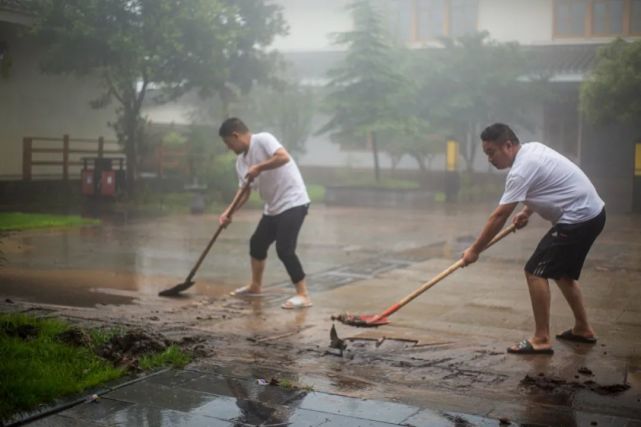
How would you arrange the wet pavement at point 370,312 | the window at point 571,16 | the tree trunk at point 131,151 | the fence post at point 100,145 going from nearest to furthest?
1. the wet pavement at point 370,312
2. the window at point 571,16
3. the tree trunk at point 131,151
4. the fence post at point 100,145

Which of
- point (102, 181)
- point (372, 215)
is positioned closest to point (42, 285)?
point (102, 181)

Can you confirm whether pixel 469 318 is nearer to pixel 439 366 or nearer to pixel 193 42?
pixel 439 366

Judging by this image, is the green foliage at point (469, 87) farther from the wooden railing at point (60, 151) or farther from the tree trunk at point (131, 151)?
the wooden railing at point (60, 151)

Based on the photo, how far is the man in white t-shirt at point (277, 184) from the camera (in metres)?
6.68

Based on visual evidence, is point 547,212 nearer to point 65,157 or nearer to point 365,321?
point 365,321

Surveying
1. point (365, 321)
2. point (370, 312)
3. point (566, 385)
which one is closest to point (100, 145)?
point (370, 312)

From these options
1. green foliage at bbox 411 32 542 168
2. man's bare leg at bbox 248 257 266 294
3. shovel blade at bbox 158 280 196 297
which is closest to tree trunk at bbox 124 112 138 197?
green foliage at bbox 411 32 542 168

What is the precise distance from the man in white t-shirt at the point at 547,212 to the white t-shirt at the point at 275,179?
2062 millimetres

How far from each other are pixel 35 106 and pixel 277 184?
28.5 feet

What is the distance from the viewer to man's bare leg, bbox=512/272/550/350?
5.07 m

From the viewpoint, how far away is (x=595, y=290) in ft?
24.3

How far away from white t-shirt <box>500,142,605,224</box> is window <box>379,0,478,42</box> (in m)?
15.8

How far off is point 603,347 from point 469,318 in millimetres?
1185

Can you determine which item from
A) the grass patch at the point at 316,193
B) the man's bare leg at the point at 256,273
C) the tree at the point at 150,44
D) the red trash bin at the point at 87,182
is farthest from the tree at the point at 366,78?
the man's bare leg at the point at 256,273
